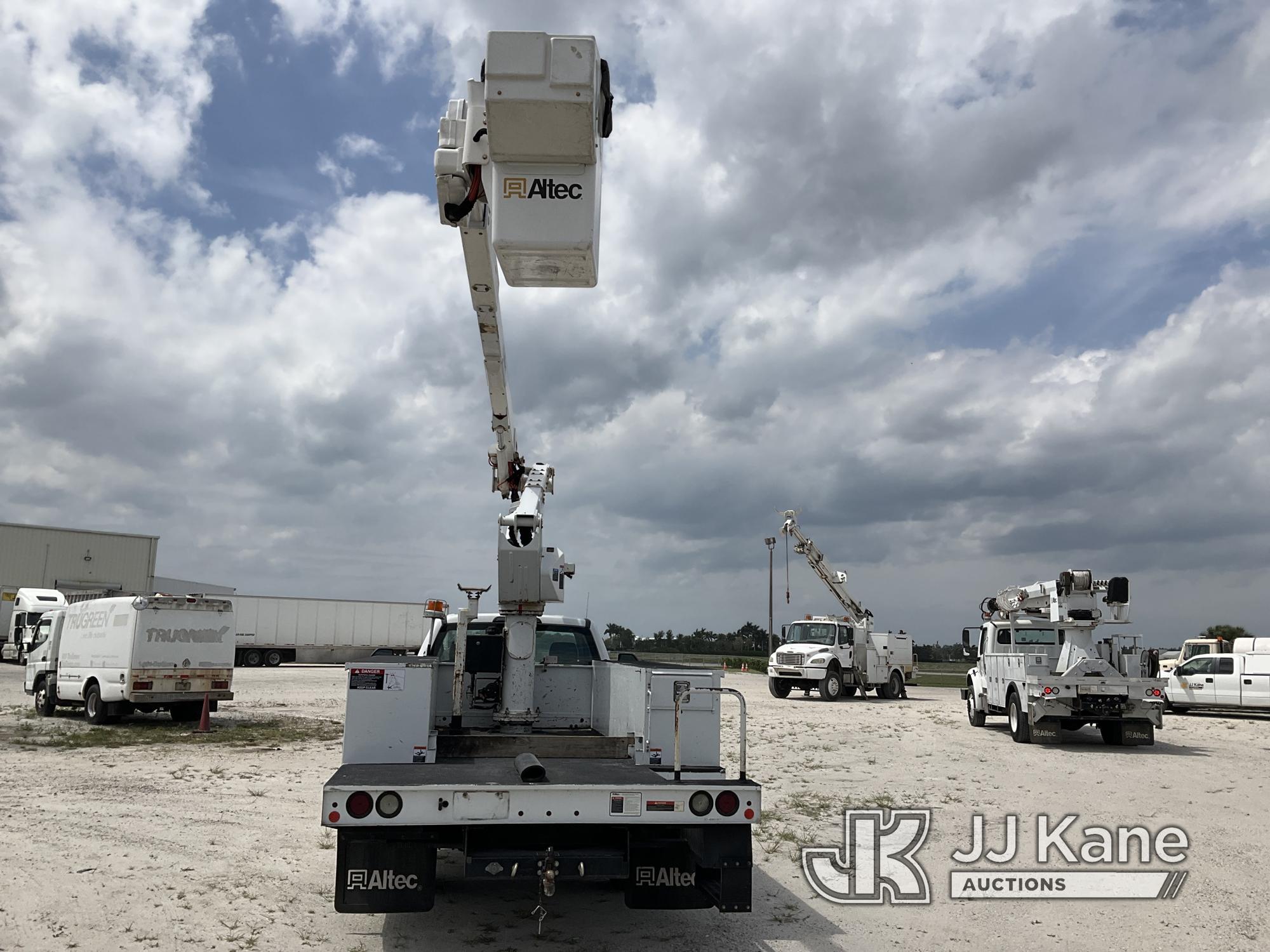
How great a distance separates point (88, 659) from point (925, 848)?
54.5 ft

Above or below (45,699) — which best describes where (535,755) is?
above

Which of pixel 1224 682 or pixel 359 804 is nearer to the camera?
pixel 359 804

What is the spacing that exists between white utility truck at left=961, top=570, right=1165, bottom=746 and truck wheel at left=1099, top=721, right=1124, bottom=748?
0.02 metres

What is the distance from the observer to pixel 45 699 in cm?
2003

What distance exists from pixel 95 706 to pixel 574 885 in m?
15.0

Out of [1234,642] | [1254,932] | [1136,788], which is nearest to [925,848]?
[1254,932]

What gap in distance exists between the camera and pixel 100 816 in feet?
30.2

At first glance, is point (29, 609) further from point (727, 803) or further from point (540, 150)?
point (540, 150)

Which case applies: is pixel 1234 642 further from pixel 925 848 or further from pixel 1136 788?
pixel 925 848

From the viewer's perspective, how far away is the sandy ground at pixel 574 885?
5.99m

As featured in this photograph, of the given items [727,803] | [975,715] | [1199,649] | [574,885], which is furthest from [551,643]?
[1199,649]

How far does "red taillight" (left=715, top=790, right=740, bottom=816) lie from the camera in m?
5.28

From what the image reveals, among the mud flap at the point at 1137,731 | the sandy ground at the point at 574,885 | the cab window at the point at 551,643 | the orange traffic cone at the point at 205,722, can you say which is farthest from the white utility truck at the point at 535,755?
the mud flap at the point at 1137,731

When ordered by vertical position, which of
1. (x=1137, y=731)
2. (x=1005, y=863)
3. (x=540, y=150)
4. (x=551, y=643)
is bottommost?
(x=1005, y=863)
